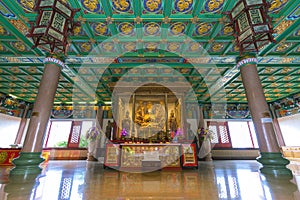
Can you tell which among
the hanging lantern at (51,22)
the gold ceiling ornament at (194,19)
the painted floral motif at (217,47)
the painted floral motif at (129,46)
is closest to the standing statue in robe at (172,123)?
the painted floral motif at (217,47)

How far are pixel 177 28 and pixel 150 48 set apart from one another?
129 centimetres

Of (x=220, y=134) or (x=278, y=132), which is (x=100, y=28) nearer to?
(x=220, y=134)

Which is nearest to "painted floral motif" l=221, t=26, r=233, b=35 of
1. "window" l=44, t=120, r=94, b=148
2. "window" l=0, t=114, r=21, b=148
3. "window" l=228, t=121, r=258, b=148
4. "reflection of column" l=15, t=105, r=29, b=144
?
"window" l=228, t=121, r=258, b=148

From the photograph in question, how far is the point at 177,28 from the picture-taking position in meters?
4.85

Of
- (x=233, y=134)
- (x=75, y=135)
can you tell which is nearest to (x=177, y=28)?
(x=233, y=134)

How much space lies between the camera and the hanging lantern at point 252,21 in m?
3.15

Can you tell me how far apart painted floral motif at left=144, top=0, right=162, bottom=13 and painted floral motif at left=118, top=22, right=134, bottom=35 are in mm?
800

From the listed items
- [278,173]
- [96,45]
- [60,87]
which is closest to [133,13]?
[96,45]

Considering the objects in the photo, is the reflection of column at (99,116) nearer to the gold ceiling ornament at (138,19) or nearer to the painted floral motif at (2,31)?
the painted floral motif at (2,31)

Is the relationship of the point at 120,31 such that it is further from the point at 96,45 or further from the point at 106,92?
the point at 106,92

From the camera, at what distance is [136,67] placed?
22.9ft

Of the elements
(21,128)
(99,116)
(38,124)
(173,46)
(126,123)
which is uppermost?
(173,46)

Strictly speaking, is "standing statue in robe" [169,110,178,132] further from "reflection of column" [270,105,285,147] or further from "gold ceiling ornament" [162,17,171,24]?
"reflection of column" [270,105,285,147]

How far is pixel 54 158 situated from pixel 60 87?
19.4 ft
